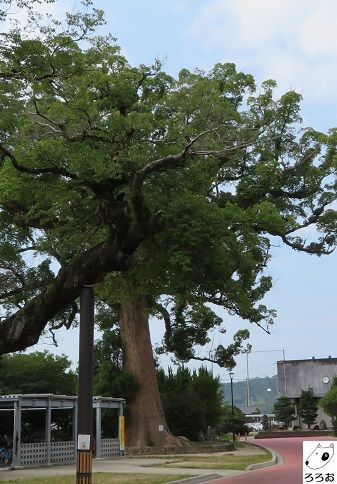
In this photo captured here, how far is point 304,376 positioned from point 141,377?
158ft

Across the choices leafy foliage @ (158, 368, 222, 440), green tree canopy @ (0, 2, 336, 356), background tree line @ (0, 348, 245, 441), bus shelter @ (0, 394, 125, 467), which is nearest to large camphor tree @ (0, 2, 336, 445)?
green tree canopy @ (0, 2, 336, 356)

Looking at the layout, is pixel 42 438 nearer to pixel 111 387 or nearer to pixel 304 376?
pixel 111 387

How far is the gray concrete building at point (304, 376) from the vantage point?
78.5 m

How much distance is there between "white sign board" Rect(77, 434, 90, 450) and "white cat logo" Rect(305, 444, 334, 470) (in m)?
6.39

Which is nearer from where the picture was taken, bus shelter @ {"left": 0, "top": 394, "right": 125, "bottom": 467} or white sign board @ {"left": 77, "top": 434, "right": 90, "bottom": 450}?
white sign board @ {"left": 77, "top": 434, "right": 90, "bottom": 450}

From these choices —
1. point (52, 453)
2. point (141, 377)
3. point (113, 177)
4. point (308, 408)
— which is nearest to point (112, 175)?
point (113, 177)

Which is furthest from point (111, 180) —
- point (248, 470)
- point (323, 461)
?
point (248, 470)

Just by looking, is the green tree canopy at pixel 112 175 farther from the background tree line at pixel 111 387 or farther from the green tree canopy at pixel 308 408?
the green tree canopy at pixel 308 408

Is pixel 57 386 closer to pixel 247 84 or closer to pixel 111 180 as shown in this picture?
pixel 247 84

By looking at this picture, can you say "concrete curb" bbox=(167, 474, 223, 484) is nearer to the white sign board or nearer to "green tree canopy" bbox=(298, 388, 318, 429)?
the white sign board

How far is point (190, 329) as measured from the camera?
125ft

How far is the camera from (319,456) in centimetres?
820

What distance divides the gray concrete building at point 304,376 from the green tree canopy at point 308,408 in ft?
14.9

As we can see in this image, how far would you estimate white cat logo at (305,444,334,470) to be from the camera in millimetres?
8141
